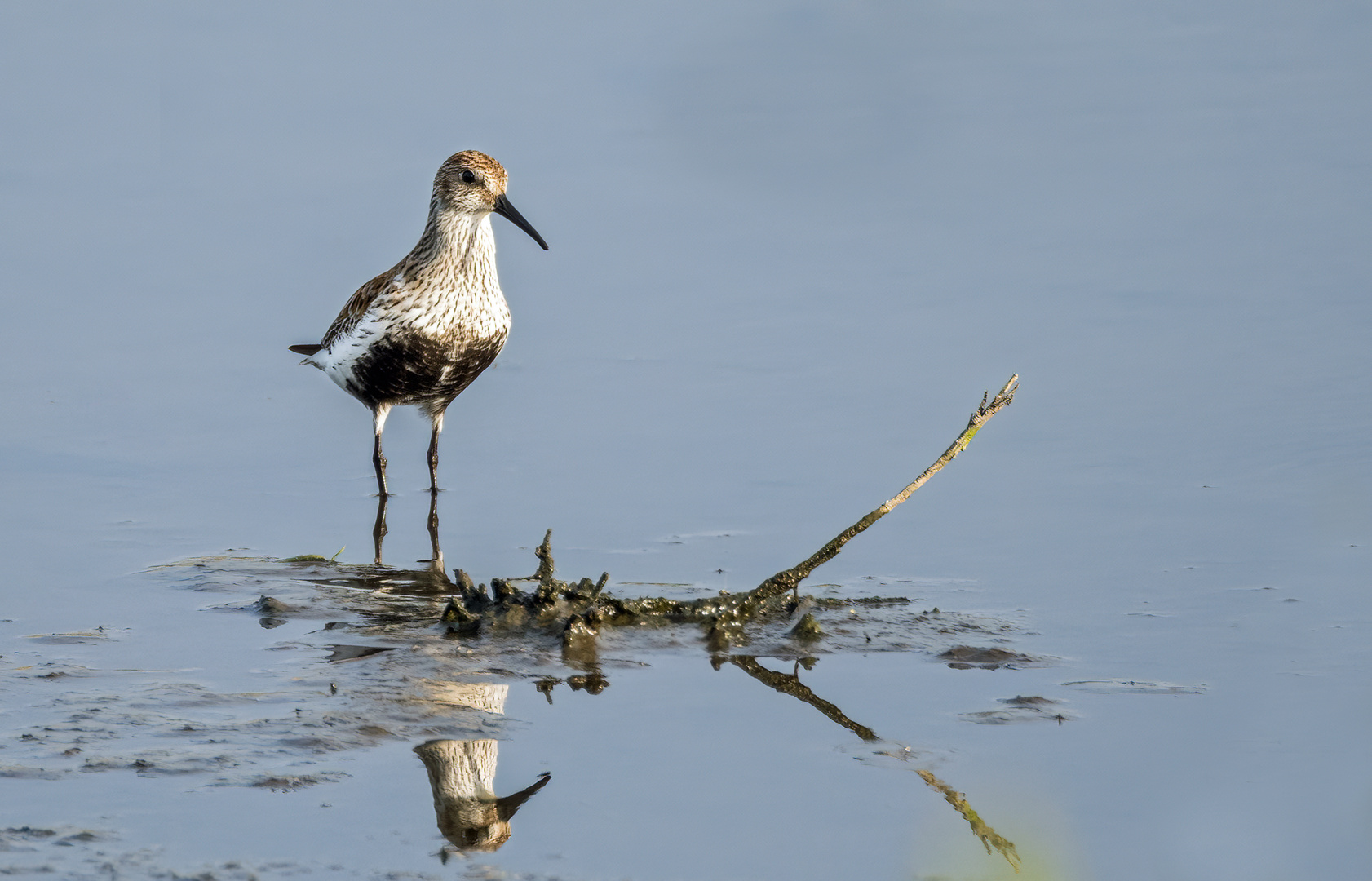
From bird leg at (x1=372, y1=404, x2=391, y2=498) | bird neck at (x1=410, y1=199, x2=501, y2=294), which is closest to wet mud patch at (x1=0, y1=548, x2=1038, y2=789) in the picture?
bird leg at (x1=372, y1=404, x2=391, y2=498)

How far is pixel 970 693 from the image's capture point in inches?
247

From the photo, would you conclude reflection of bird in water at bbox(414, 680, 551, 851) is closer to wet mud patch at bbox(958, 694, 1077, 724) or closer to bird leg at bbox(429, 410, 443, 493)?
wet mud patch at bbox(958, 694, 1077, 724)

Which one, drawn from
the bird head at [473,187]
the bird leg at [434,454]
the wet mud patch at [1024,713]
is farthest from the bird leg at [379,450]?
the wet mud patch at [1024,713]

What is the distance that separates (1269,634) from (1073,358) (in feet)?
12.6

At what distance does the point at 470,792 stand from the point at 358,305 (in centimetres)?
530

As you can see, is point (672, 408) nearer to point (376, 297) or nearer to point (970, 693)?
point (376, 297)

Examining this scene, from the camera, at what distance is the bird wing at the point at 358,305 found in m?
9.99

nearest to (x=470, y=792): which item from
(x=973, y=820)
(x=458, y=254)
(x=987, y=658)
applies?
(x=973, y=820)

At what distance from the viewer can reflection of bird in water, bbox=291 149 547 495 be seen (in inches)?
383

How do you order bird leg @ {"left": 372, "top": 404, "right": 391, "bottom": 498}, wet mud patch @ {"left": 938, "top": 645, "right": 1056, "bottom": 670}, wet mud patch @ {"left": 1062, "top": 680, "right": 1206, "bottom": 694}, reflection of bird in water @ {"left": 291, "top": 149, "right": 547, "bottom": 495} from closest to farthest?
wet mud patch @ {"left": 1062, "top": 680, "right": 1206, "bottom": 694} < wet mud patch @ {"left": 938, "top": 645, "right": 1056, "bottom": 670} < reflection of bird in water @ {"left": 291, "top": 149, "right": 547, "bottom": 495} < bird leg @ {"left": 372, "top": 404, "right": 391, "bottom": 498}

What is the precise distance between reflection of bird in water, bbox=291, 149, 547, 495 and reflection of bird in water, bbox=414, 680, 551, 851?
399 cm

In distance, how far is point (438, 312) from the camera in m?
9.70

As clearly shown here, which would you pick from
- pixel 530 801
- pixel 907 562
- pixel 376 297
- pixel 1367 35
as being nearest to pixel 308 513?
pixel 376 297

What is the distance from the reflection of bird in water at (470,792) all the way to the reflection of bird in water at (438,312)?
3.99m
